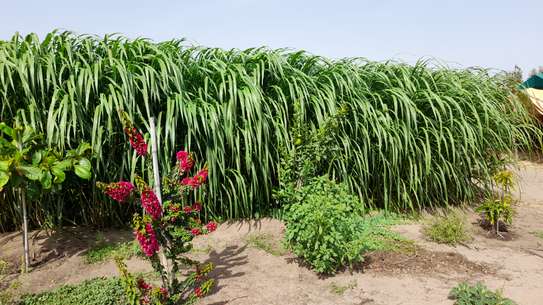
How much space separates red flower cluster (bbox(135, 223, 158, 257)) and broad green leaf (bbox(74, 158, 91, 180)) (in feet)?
2.43

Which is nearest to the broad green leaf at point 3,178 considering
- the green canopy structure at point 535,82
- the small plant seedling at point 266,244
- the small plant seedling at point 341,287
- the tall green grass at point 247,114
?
the tall green grass at point 247,114

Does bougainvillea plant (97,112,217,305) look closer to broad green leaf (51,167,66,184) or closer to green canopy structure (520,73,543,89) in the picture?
broad green leaf (51,167,66,184)

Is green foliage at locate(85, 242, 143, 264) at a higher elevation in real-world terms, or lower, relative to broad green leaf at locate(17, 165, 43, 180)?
lower

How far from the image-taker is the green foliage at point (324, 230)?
2.29 metres

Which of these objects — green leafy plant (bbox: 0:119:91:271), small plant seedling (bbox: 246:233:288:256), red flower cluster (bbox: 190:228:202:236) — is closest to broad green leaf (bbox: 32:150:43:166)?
green leafy plant (bbox: 0:119:91:271)

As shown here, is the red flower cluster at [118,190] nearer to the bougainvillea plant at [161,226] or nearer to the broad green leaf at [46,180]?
the bougainvillea plant at [161,226]

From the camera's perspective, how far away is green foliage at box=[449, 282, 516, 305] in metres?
1.92

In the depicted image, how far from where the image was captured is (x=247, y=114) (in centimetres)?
294

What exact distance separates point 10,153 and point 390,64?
3.47 m

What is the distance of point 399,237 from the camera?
2975 millimetres

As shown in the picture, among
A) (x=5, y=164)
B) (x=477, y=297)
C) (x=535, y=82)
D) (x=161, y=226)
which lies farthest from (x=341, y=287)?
(x=535, y=82)

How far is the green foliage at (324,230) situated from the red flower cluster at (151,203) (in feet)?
3.10

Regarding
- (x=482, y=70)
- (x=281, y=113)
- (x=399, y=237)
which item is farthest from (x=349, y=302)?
(x=482, y=70)

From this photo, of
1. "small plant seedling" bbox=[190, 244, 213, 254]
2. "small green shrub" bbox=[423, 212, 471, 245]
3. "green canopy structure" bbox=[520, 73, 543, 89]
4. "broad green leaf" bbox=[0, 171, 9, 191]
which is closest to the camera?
"broad green leaf" bbox=[0, 171, 9, 191]
